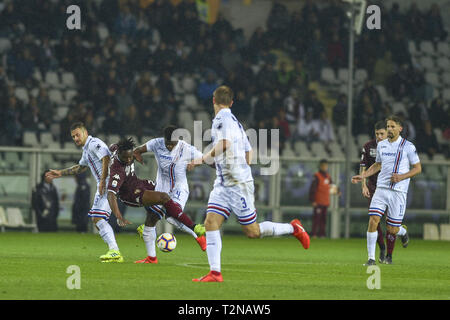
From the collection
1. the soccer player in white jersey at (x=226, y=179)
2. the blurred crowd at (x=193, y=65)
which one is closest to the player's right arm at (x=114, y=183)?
the soccer player in white jersey at (x=226, y=179)

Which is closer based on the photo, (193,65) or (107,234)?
(107,234)

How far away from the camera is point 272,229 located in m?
11.7

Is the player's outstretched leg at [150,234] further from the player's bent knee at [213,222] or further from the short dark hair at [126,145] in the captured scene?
the player's bent knee at [213,222]

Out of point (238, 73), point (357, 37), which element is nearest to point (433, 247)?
point (238, 73)

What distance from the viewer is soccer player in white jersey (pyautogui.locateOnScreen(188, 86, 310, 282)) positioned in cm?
1085

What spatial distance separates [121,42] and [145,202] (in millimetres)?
16519

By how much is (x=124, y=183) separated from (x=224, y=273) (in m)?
2.54

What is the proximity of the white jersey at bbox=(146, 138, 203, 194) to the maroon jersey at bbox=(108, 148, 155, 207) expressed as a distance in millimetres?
943

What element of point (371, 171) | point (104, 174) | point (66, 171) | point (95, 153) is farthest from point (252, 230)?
point (66, 171)

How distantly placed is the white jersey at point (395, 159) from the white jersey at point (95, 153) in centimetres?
415

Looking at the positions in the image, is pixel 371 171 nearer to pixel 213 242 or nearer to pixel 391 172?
pixel 391 172

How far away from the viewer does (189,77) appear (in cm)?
3045

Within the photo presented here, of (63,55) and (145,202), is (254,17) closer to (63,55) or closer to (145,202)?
(63,55)

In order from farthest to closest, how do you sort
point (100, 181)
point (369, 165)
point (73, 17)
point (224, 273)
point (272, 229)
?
point (73, 17)
point (369, 165)
point (100, 181)
point (224, 273)
point (272, 229)
